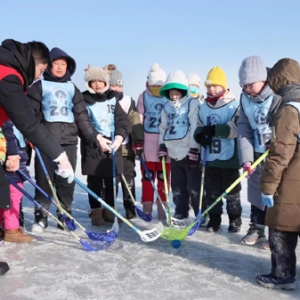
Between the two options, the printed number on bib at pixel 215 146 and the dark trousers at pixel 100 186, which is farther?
the dark trousers at pixel 100 186

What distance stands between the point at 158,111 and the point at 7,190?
220cm

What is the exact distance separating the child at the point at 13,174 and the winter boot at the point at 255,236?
1.90 metres

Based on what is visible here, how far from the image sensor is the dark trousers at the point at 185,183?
159 inches

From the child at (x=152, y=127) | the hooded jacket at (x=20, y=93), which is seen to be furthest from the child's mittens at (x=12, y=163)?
the child at (x=152, y=127)

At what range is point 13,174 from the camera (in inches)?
138

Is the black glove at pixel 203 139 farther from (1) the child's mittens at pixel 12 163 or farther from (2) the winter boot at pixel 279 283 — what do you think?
(1) the child's mittens at pixel 12 163

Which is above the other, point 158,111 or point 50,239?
point 158,111

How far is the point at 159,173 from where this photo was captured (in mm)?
4602

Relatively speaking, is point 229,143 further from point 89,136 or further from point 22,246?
Answer: point 22,246

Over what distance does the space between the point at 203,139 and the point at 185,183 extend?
2.15ft

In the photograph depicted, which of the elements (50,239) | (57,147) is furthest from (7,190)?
(50,239)

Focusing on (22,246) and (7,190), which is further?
(22,246)

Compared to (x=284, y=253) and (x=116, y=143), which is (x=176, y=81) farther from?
(x=284, y=253)

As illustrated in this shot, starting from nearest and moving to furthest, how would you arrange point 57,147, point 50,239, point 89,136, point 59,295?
point 59,295
point 57,147
point 50,239
point 89,136
